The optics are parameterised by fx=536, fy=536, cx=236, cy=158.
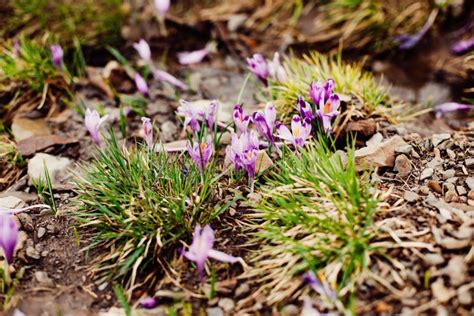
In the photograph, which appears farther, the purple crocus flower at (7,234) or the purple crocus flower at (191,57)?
the purple crocus flower at (191,57)

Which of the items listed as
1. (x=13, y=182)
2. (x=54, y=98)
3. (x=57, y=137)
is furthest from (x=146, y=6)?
(x=13, y=182)

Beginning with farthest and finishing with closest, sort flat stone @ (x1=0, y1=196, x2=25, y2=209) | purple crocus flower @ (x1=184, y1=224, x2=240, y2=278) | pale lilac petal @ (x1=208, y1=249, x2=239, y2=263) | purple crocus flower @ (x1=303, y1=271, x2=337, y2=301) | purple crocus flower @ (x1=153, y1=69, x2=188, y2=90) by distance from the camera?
purple crocus flower @ (x1=153, y1=69, x2=188, y2=90), flat stone @ (x1=0, y1=196, x2=25, y2=209), pale lilac petal @ (x1=208, y1=249, x2=239, y2=263), purple crocus flower @ (x1=184, y1=224, x2=240, y2=278), purple crocus flower @ (x1=303, y1=271, x2=337, y2=301)

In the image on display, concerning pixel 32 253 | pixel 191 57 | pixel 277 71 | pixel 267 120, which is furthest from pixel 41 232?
pixel 191 57

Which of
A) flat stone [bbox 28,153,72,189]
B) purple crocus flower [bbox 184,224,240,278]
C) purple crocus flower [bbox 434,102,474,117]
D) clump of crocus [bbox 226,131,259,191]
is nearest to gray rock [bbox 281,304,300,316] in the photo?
purple crocus flower [bbox 184,224,240,278]

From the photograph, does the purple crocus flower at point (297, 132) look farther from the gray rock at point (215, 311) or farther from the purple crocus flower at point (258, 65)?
the gray rock at point (215, 311)

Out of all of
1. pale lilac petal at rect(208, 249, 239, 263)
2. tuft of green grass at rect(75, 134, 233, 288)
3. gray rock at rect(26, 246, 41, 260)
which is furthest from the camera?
gray rock at rect(26, 246, 41, 260)

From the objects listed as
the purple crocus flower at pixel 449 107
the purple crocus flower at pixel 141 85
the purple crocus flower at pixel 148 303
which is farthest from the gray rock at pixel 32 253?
the purple crocus flower at pixel 449 107

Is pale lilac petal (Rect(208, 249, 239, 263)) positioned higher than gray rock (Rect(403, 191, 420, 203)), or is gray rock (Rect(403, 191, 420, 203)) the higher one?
gray rock (Rect(403, 191, 420, 203))

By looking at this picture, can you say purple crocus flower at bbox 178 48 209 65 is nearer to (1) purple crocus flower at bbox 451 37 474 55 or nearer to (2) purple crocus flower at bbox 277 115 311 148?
(2) purple crocus flower at bbox 277 115 311 148
